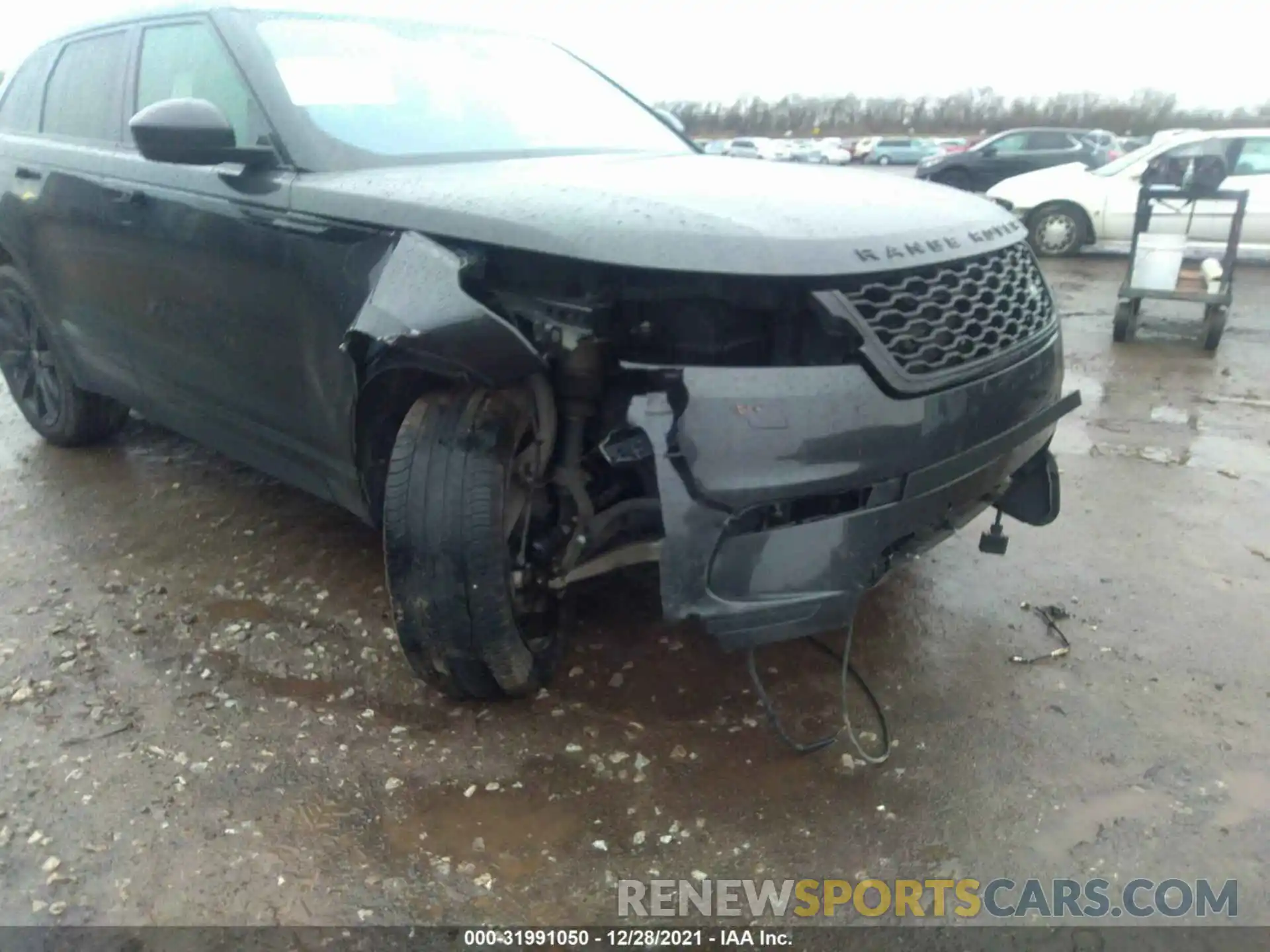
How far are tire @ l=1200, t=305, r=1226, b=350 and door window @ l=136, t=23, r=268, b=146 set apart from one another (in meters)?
5.99

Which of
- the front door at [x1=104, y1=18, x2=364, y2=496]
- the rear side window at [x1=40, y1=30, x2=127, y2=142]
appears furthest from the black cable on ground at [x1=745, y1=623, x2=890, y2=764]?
the rear side window at [x1=40, y1=30, x2=127, y2=142]

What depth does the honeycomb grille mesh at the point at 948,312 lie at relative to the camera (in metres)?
2.06

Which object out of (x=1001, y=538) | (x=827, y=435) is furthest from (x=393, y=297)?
(x=1001, y=538)

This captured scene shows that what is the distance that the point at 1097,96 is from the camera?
4341cm

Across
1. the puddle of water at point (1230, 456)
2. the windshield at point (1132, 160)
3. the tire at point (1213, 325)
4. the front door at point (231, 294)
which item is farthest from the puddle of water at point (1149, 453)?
the windshield at point (1132, 160)

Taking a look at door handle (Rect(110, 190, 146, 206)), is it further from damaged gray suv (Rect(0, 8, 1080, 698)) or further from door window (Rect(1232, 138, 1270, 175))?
door window (Rect(1232, 138, 1270, 175))

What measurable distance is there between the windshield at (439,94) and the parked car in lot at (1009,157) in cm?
1493

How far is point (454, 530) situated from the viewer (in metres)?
2.16

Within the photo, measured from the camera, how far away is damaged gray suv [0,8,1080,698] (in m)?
1.99

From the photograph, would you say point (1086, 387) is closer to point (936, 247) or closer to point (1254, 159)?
point (936, 247)

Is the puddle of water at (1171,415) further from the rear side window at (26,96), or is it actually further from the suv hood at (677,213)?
the rear side window at (26,96)

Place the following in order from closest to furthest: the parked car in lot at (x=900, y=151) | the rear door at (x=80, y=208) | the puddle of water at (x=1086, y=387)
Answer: the rear door at (x=80, y=208) → the puddle of water at (x=1086, y=387) → the parked car in lot at (x=900, y=151)

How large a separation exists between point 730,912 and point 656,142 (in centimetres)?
260

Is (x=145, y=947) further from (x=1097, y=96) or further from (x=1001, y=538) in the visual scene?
(x=1097, y=96)
